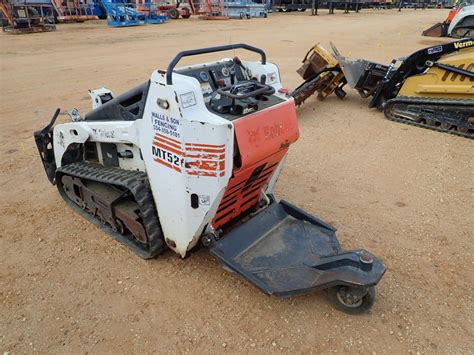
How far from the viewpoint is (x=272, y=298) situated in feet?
9.88

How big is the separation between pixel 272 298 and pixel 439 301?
1.32m

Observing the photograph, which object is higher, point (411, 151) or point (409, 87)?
point (409, 87)

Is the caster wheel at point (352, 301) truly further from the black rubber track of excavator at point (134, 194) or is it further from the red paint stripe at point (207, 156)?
the black rubber track of excavator at point (134, 194)

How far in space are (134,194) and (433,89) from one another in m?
5.66

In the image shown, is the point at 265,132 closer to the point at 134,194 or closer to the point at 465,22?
the point at 134,194

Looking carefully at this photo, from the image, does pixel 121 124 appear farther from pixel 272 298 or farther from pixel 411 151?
pixel 411 151

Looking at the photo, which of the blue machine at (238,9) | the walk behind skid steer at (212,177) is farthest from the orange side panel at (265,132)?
the blue machine at (238,9)

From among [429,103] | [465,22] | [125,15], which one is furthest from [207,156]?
[125,15]

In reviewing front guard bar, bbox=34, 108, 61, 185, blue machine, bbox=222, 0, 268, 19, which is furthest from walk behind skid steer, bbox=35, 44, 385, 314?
blue machine, bbox=222, 0, 268, 19

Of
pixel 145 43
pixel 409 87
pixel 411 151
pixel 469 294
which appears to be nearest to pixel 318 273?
pixel 469 294

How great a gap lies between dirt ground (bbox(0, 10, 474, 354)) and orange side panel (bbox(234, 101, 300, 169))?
1120 mm

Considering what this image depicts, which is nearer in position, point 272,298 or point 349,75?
point 272,298

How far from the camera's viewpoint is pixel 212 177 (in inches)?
106

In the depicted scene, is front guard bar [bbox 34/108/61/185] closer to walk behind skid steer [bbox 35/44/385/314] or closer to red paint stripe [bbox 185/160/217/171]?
walk behind skid steer [bbox 35/44/385/314]
